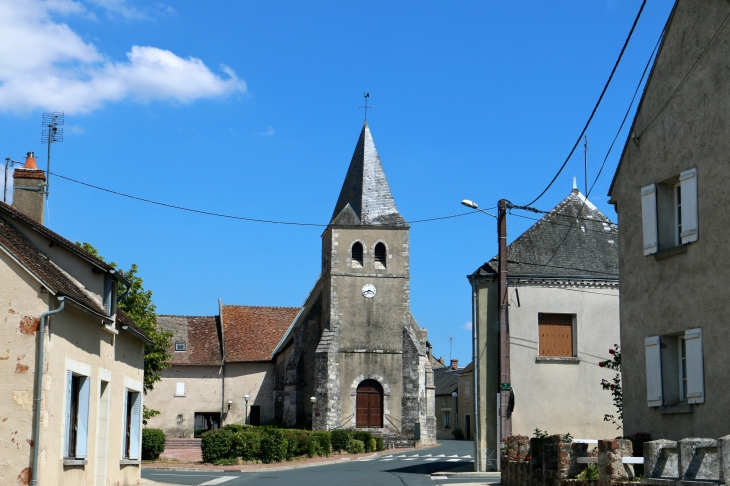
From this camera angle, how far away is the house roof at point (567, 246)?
84.5ft

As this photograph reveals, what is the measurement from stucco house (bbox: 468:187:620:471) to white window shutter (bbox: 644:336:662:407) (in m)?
9.53

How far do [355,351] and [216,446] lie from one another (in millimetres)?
16918

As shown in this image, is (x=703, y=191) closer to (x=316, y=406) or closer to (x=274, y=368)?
(x=316, y=406)

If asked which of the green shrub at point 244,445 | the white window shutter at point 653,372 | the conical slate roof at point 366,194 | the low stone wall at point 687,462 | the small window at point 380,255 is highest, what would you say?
the conical slate roof at point 366,194

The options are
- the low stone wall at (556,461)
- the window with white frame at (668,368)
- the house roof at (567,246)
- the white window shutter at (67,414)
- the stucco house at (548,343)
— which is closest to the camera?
the low stone wall at (556,461)

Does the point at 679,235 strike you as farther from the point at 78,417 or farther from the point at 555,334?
the point at 555,334

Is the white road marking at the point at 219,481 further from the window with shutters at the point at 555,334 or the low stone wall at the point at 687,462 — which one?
the low stone wall at the point at 687,462

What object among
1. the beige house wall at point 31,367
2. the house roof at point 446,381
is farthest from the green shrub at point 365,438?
the house roof at point 446,381

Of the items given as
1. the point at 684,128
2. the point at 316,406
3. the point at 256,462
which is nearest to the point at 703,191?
the point at 684,128

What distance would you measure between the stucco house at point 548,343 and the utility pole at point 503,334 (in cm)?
165

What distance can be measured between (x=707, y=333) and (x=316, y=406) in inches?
1282

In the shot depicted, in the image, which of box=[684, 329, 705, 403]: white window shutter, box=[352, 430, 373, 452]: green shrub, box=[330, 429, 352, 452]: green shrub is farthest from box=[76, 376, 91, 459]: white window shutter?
box=[352, 430, 373, 452]: green shrub

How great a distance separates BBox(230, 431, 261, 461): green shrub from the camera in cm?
2955

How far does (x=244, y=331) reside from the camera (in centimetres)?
5716
